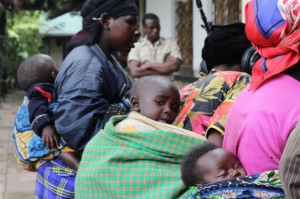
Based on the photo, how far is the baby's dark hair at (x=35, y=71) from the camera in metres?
4.41

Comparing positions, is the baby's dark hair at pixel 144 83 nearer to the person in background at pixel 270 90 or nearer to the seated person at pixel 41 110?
the seated person at pixel 41 110

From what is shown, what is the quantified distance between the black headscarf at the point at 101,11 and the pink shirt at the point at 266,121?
152 cm

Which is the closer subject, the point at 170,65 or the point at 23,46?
the point at 170,65

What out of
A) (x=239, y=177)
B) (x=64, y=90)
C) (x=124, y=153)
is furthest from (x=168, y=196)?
(x=64, y=90)

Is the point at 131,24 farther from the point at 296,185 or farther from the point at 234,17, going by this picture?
the point at 234,17

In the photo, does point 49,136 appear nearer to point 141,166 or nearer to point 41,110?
point 41,110

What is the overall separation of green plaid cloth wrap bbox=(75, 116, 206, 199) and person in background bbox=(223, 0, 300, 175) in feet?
1.32

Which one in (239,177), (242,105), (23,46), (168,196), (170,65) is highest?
(242,105)

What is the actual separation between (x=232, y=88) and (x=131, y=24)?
3.43 ft

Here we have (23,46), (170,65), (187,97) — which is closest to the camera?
(187,97)

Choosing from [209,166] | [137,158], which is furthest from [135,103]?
[209,166]

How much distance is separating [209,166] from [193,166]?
0.25 ft

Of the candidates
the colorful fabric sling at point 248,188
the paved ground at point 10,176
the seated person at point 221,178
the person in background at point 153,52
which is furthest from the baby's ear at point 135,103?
the person in background at point 153,52

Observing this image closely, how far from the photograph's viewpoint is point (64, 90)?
12.8 ft
